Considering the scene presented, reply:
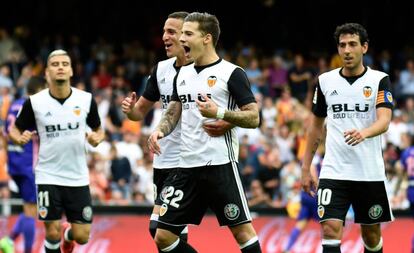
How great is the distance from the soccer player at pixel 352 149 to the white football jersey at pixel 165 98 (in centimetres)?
150

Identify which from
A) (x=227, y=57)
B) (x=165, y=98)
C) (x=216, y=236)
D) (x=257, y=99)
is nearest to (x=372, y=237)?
(x=165, y=98)

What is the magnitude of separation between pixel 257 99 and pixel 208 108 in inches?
479

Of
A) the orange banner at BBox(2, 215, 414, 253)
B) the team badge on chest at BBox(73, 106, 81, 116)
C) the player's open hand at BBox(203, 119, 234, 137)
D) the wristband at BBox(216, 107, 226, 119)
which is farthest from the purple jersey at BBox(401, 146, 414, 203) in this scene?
the wristband at BBox(216, 107, 226, 119)

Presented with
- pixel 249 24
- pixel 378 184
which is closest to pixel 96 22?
pixel 249 24

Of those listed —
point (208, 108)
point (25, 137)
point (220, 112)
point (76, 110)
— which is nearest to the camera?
point (208, 108)

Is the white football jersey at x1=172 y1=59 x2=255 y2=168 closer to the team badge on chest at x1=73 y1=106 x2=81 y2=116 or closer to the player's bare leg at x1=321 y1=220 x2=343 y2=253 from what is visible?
the player's bare leg at x1=321 y1=220 x2=343 y2=253

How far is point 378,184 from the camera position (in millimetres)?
10531

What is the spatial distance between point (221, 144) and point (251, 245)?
2.96 feet

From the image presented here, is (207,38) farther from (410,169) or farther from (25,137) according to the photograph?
(410,169)

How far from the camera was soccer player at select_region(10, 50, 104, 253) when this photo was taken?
12.2 meters

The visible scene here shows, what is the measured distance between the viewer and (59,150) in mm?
12164

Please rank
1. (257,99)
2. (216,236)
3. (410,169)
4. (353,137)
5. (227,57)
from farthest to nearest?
1. (227,57)
2. (257,99)
3. (216,236)
4. (410,169)
5. (353,137)

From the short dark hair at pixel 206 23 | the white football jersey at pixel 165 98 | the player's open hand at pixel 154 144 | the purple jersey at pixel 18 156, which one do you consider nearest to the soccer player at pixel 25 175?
the purple jersey at pixel 18 156

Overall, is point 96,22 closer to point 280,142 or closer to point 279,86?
point 279,86
